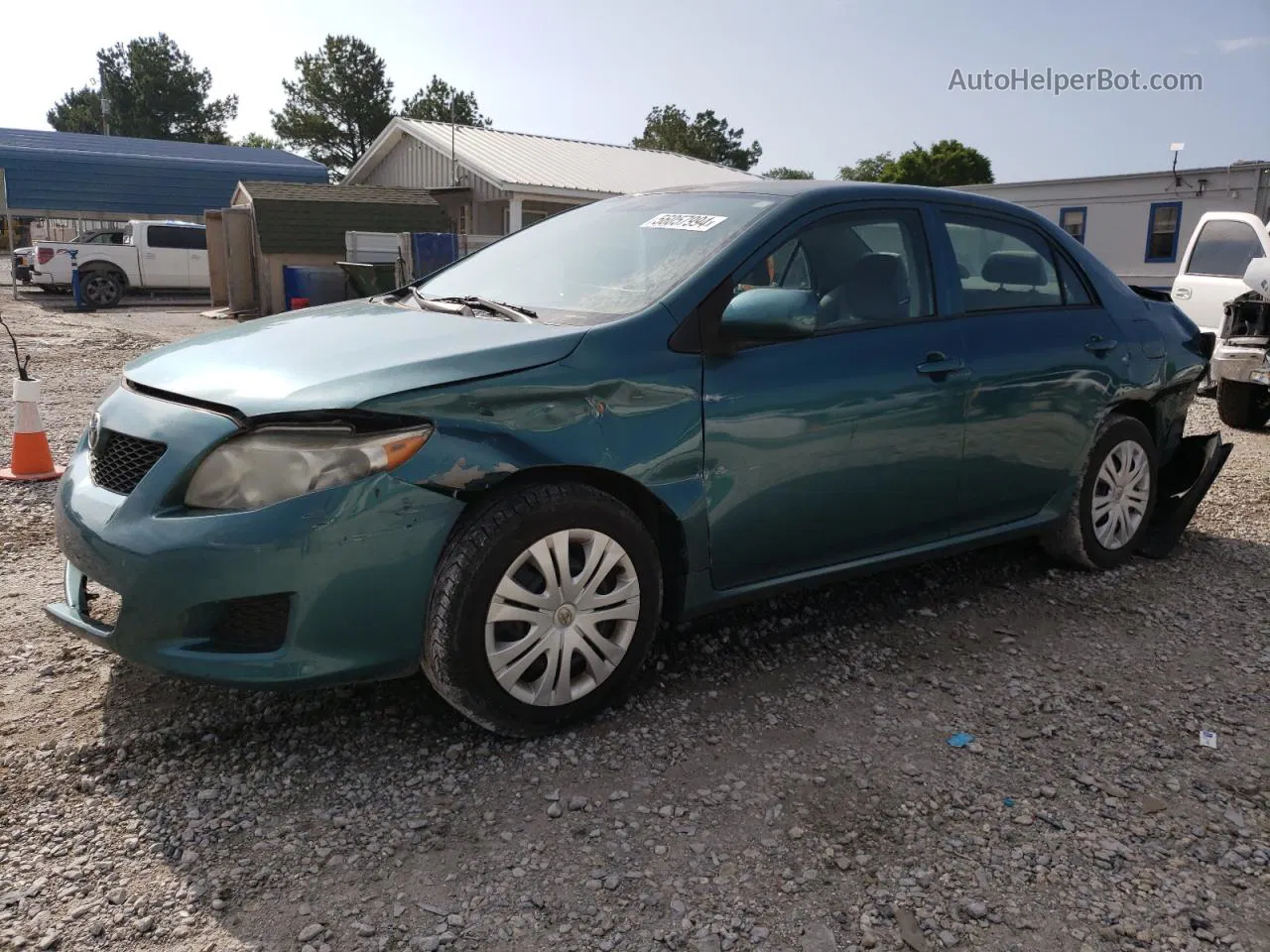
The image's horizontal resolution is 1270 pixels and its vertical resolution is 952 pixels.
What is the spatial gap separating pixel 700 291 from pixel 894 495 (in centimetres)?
110

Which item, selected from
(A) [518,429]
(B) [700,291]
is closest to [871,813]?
(A) [518,429]

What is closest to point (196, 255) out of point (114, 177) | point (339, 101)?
point (114, 177)

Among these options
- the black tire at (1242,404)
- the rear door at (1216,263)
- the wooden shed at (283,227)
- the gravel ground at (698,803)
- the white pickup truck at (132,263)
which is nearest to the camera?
the gravel ground at (698,803)

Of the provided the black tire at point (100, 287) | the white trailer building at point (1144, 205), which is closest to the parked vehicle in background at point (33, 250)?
the black tire at point (100, 287)

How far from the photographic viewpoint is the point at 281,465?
2.64 meters

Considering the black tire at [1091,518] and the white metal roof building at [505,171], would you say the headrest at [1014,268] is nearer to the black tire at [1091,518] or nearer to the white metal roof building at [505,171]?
the black tire at [1091,518]

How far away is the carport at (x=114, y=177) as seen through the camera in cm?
3186

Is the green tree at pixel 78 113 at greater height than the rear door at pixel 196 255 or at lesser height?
greater

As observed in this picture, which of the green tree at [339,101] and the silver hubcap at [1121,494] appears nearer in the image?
the silver hubcap at [1121,494]

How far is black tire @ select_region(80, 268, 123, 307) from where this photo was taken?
21.6 m

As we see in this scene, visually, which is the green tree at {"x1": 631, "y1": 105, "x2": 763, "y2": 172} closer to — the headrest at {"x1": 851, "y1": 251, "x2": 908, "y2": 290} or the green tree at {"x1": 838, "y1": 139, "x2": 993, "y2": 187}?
the green tree at {"x1": 838, "y1": 139, "x2": 993, "y2": 187}

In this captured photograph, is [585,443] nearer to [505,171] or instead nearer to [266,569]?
[266,569]

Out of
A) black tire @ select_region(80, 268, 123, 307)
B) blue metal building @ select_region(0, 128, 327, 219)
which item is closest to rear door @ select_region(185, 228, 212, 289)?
black tire @ select_region(80, 268, 123, 307)

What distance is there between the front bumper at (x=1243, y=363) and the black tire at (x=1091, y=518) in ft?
14.8
